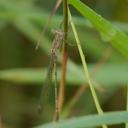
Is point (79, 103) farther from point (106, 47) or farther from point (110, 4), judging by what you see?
point (110, 4)

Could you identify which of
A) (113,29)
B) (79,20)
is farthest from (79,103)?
(113,29)

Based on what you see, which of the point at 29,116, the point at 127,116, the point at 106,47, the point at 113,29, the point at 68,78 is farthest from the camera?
the point at 29,116

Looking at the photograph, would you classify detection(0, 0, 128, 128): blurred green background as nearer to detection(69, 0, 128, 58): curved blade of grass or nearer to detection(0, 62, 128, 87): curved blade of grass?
detection(0, 62, 128, 87): curved blade of grass

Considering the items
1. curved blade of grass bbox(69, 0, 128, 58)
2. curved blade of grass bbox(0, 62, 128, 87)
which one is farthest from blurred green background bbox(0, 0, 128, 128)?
curved blade of grass bbox(69, 0, 128, 58)

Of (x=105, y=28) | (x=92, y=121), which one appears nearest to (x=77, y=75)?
(x=105, y=28)

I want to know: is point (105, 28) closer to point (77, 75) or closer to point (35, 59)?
point (77, 75)

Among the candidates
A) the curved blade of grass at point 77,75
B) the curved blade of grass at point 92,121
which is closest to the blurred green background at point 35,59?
the curved blade of grass at point 77,75
